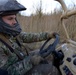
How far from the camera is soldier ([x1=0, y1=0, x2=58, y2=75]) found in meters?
2.79

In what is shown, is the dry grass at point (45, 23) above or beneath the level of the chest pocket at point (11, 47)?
beneath

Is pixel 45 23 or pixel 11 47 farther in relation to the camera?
pixel 45 23

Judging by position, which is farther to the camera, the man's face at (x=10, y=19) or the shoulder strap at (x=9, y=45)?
the man's face at (x=10, y=19)

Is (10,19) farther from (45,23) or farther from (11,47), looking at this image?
(45,23)

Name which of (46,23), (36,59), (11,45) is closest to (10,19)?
(11,45)

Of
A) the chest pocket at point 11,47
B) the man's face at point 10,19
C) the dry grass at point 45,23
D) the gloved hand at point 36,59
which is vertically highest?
the man's face at point 10,19

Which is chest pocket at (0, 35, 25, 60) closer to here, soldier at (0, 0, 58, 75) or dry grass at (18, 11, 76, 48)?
soldier at (0, 0, 58, 75)

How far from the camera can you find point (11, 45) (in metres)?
2.88

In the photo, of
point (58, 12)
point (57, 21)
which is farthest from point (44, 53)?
point (58, 12)

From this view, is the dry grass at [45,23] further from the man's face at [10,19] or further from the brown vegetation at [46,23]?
the man's face at [10,19]

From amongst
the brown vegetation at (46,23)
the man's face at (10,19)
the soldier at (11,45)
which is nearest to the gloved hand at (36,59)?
the soldier at (11,45)

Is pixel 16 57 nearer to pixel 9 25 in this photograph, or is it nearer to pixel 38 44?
pixel 9 25

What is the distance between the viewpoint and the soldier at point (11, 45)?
2793mm

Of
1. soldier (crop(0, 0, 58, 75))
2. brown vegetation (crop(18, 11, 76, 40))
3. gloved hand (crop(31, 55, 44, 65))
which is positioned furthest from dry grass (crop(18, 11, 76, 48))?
gloved hand (crop(31, 55, 44, 65))
